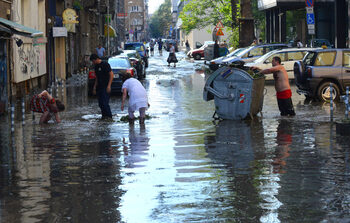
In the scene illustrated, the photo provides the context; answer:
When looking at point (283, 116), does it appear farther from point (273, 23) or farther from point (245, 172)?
point (273, 23)

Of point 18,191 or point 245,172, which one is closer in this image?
point 18,191

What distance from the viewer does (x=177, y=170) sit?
9.51m

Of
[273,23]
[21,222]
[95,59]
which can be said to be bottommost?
[21,222]

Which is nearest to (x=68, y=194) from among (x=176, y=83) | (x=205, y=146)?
(x=205, y=146)

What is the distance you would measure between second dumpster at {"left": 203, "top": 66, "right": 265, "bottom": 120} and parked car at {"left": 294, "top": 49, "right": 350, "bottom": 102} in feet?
13.2

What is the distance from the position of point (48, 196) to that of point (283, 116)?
9874mm

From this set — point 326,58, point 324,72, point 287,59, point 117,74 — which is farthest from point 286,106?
point 287,59

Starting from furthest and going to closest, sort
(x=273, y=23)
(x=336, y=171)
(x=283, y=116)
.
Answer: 1. (x=273, y=23)
2. (x=283, y=116)
3. (x=336, y=171)

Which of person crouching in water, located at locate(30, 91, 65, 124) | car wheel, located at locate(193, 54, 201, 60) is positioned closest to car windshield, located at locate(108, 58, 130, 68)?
person crouching in water, located at locate(30, 91, 65, 124)

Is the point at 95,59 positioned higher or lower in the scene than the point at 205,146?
higher

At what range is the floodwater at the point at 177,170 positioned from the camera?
696cm

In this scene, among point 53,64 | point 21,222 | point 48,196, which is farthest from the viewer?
point 53,64

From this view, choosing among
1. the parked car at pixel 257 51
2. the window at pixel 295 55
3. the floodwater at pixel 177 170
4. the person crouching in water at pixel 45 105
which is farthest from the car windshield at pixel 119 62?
the person crouching in water at pixel 45 105

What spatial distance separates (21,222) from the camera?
657 centimetres
